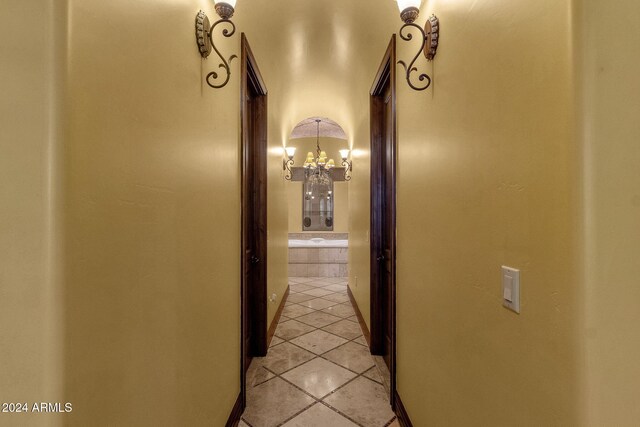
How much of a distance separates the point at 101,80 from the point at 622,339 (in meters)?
1.19

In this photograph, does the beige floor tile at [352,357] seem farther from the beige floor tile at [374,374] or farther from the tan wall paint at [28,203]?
the tan wall paint at [28,203]

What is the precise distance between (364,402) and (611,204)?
195 centimetres

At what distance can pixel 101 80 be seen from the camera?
67 cm

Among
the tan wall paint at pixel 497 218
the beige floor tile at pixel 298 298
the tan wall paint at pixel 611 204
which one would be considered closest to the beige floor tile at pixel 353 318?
the beige floor tile at pixel 298 298

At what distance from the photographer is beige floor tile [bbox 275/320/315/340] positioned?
3.04 m

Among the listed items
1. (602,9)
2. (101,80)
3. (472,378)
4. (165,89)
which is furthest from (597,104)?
(165,89)

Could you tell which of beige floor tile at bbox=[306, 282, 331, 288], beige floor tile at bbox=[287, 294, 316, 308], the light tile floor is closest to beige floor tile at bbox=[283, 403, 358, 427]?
the light tile floor

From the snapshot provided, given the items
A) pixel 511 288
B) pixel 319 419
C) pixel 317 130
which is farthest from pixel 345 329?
pixel 317 130

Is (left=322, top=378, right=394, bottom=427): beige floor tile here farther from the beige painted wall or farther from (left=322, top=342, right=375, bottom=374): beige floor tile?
the beige painted wall

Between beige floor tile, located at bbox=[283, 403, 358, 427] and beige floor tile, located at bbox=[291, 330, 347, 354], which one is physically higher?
beige floor tile, located at bbox=[283, 403, 358, 427]

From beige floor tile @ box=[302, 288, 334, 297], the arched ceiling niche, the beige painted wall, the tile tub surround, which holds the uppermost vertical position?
the arched ceiling niche

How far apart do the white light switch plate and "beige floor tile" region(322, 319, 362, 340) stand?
242 centimetres

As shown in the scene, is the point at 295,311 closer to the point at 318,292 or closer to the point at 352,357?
the point at 318,292

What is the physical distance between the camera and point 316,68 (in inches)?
121
